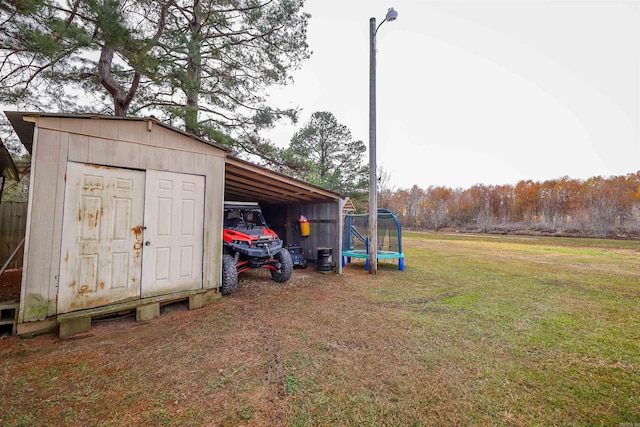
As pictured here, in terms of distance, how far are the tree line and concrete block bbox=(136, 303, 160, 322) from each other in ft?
74.1

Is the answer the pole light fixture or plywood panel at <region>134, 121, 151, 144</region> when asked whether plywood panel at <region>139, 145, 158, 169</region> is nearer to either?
plywood panel at <region>134, 121, 151, 144</region>

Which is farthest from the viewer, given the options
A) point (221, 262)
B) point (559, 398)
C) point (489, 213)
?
point (489, 213)

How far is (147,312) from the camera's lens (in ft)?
11.7

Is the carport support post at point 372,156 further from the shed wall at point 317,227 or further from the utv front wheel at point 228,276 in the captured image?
the utv front wheel at point 228,276

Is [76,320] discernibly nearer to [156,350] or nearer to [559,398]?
[156,350]

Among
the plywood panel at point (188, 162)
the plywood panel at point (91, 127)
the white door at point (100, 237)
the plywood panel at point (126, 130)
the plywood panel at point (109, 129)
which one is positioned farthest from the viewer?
the plywood panel at point (188, 162)

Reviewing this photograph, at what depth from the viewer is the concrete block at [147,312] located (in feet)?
11.5

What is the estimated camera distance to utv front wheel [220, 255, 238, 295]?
466 centimetres

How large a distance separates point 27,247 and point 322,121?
19.9m

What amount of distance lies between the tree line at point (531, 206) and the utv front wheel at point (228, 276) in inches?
835

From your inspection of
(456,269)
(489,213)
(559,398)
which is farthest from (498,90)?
(489,213)

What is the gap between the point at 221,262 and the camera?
4.44 metres

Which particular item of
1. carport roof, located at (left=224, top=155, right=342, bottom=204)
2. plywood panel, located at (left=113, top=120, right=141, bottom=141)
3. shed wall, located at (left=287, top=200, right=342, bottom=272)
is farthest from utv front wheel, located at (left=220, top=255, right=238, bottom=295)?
shed wall, located at (left=287, top=200, right=342, bottom=272)

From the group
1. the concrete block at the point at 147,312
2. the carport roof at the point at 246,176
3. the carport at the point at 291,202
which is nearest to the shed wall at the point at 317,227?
the carport at the point at 291,202
